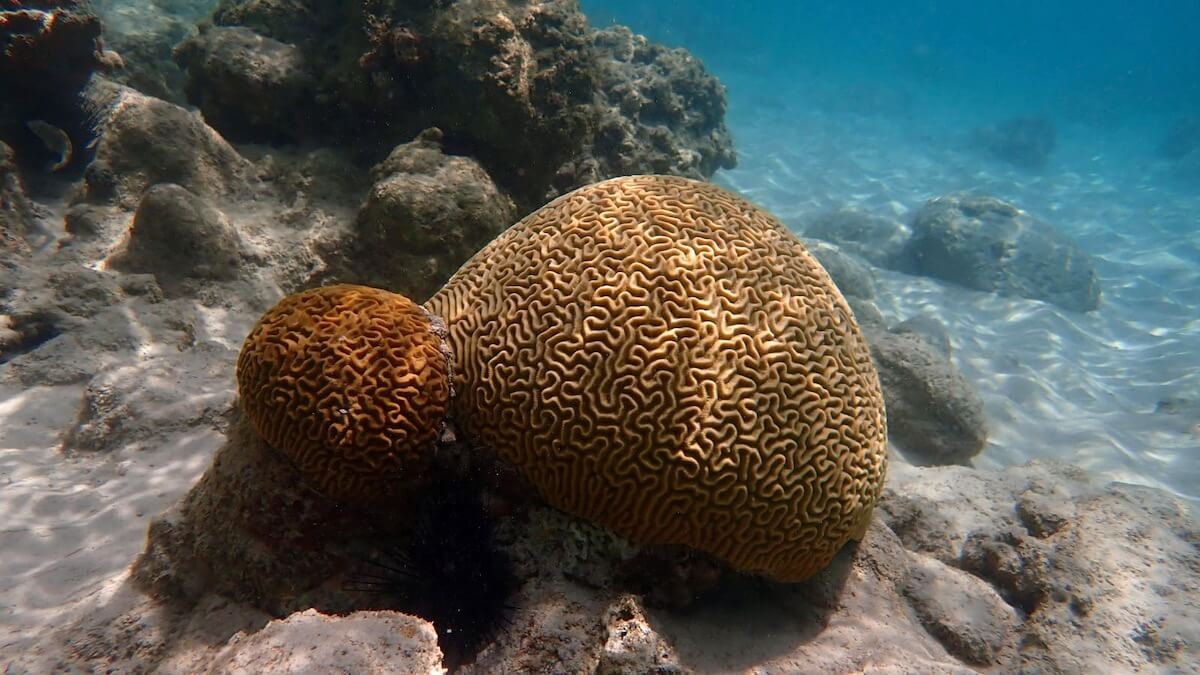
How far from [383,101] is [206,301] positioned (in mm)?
2808

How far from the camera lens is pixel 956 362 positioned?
11.5 metres

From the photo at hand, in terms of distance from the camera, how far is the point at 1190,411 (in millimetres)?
10578

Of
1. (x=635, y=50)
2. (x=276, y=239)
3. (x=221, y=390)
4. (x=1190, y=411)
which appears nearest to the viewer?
(x=221, y=390)

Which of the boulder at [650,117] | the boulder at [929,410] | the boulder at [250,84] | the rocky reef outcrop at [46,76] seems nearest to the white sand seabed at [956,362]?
the boulder at [929,410]

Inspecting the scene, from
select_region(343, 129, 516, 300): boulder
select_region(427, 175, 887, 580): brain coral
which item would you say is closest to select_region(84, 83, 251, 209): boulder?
select_region(343, 129, 516, 300): boulder

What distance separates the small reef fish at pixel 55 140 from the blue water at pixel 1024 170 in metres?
12.2

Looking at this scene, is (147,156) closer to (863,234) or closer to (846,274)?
(846,274)

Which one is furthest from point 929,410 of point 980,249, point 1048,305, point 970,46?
point 970,46

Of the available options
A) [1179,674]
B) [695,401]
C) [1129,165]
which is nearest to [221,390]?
[695,401]

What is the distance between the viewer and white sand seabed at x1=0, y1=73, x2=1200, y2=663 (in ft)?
12.2

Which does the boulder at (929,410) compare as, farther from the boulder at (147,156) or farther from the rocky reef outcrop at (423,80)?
the boulder at (147,156)

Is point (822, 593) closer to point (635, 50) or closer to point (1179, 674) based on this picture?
point (1179, 674)

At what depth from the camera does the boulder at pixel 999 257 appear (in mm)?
15406

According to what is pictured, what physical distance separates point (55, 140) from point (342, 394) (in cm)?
638
